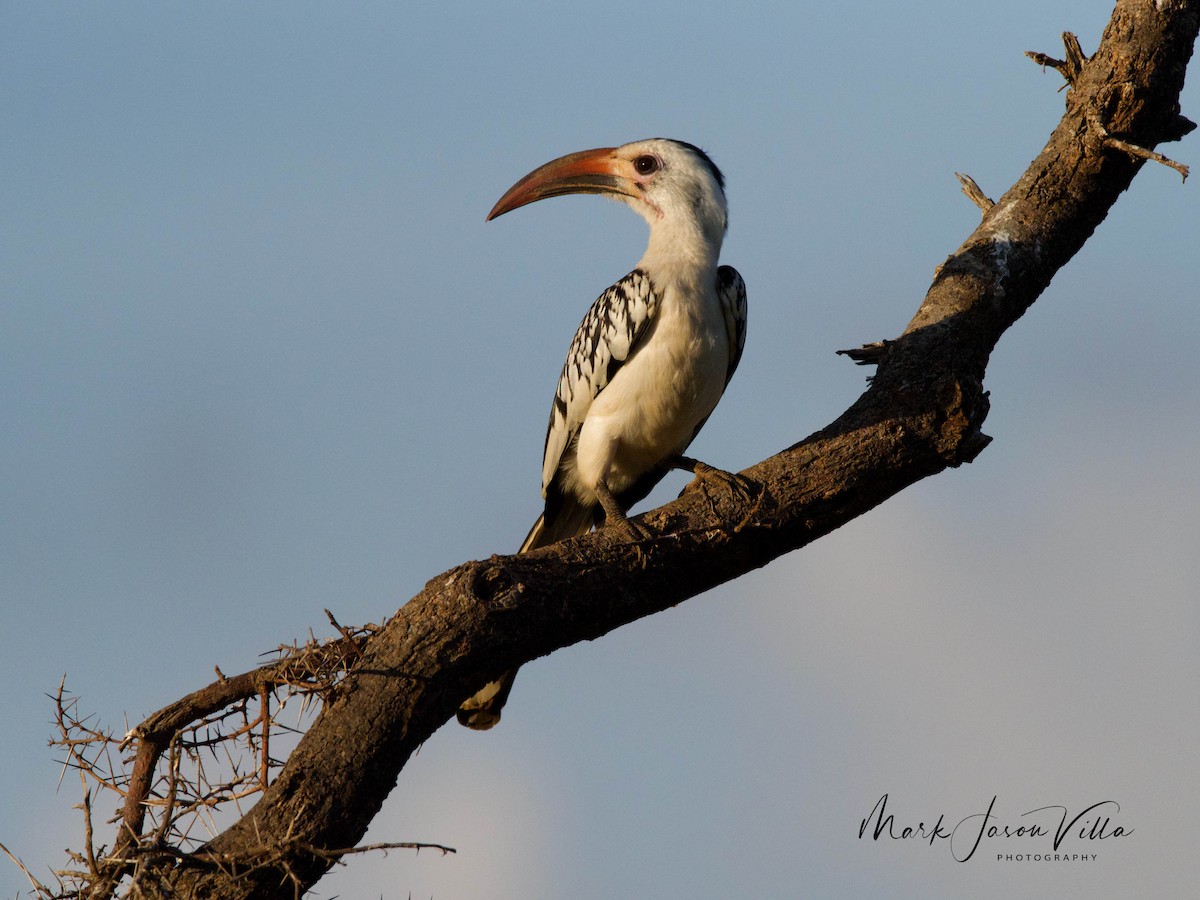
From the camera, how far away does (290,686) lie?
189 inches

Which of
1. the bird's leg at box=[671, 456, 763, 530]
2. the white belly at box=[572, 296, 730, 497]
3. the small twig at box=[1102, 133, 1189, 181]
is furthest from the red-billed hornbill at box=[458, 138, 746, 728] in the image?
the small twig at box=[1102, 133, 1189, 181]

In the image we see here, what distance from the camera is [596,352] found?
679cm

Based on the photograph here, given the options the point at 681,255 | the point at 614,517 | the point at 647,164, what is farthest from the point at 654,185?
the point at 614,517

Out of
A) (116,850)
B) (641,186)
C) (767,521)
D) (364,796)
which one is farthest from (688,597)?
(641,186)

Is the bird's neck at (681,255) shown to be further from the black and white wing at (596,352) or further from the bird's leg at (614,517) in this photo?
the bird's leg at (614,517)

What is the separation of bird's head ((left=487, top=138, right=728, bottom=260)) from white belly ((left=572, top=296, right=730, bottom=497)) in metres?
0.74

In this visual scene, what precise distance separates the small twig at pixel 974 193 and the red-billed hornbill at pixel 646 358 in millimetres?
1517

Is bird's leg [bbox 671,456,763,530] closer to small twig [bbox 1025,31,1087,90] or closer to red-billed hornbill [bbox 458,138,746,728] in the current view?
red-billed hornbill [bbox 458,138,746,728]

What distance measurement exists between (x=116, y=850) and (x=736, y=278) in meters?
4.58

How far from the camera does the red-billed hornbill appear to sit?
654cm

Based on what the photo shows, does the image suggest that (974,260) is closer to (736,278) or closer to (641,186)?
(736,278)

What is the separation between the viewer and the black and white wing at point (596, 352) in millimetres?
6594

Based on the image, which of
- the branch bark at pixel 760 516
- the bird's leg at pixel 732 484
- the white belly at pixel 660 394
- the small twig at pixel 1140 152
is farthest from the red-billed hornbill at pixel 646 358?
the small twig at pixel 1140 152

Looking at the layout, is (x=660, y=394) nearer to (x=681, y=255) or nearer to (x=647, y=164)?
(x=681, y=255)
